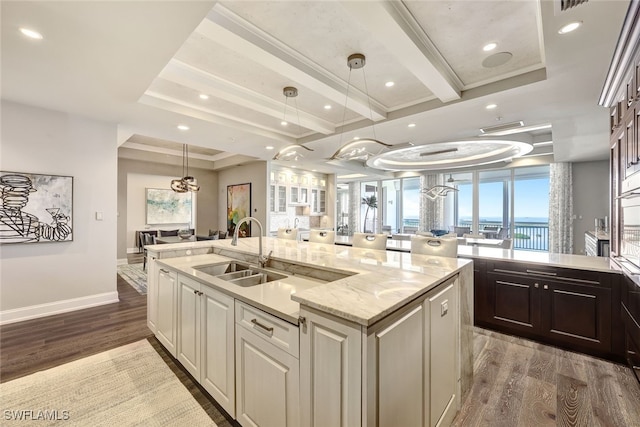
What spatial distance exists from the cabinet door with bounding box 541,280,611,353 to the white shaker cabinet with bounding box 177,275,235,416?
3047mm

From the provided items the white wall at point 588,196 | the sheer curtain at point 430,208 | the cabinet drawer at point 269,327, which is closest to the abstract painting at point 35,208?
the cabinet drawer at point 269,327

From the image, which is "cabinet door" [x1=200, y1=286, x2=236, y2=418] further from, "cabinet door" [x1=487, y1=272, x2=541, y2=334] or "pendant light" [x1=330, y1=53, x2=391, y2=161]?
"cabinet door" [x1=487, y1=272, x2=541, y2=334]

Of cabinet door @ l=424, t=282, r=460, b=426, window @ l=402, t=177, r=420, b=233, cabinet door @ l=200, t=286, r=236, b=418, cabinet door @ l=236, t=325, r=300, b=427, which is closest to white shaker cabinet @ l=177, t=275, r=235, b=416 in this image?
cabinet door @ l=200, t=286, r=236, b=418

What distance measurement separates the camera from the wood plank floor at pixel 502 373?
1848 mm

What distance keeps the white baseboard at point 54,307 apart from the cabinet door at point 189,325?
2.61 meters

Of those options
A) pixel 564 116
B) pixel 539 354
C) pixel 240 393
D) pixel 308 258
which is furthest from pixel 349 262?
pixel 564 116

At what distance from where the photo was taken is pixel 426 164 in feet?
27.4

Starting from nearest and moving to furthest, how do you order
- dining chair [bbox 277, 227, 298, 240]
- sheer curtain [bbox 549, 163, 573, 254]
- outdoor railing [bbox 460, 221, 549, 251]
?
dining chair [bbox 277, 227, 298, 240] < sheer curtain [bbox 549, 163, 573, 254] < outdoor railing [bbox 460, 221, 549, 251]

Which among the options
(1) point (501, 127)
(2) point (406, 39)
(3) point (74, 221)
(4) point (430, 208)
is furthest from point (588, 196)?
(3) point (74, 221)

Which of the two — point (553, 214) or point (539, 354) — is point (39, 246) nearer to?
point (539, 354)

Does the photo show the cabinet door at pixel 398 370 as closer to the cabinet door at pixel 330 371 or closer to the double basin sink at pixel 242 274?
the cabinet door at pixel 330 371

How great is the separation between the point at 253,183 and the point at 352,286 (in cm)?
659

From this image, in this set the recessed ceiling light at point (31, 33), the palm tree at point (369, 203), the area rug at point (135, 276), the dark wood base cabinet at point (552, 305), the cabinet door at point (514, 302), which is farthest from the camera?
the palm tree at point (369, 203)

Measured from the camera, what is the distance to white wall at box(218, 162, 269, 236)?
7.17 meters
